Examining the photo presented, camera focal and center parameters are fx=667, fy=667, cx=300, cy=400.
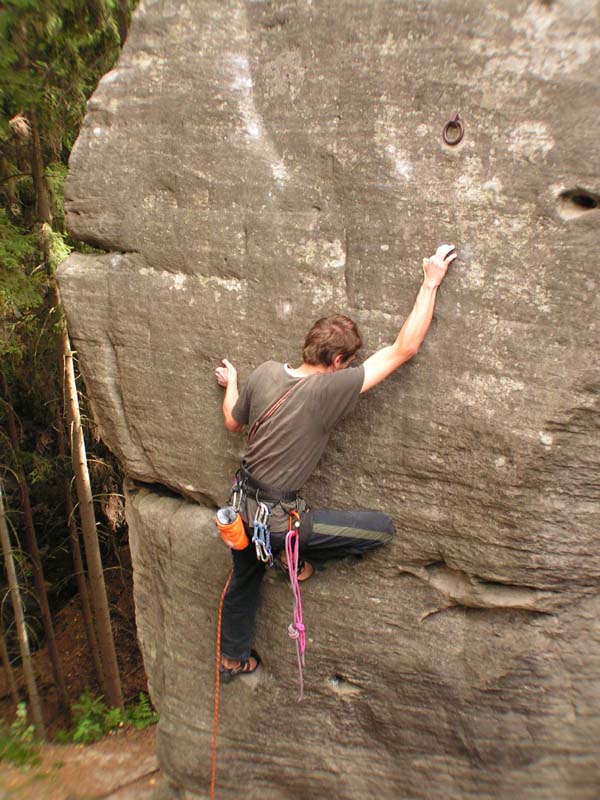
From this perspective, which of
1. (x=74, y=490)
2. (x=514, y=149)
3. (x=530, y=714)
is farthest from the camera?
(x=74, y=490)

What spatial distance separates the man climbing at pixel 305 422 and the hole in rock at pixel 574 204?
484mm

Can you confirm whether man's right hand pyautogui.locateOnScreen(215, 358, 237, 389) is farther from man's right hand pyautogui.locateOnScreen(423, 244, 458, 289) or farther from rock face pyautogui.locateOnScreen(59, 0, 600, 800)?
man's right hand pyautogui.locateOnScreen(423, 244, 458, 289)

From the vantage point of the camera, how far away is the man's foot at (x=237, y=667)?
381 centimetres

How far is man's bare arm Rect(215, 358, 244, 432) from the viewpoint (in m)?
3.39

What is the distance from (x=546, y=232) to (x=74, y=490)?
929 cm

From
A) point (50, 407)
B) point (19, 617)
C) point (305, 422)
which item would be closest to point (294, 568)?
point (305, 422)

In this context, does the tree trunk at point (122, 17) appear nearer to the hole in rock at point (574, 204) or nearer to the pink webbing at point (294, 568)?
the hole in rock at point (574, 204)

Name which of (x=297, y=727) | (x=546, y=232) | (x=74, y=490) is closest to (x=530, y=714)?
(x=297, y=727)

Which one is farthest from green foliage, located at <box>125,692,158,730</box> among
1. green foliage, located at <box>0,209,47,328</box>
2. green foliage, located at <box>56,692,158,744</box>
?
green foliage, located at <box>0,209,47,328</box>

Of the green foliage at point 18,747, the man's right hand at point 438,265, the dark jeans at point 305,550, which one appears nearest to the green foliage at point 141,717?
the green foliage at point 18,747

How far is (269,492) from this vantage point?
3164 mm

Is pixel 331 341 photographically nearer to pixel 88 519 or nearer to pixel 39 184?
pixel 39 184

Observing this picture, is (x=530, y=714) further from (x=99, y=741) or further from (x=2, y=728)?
(x=2, y=728)

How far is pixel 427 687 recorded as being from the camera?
11.5 feet
